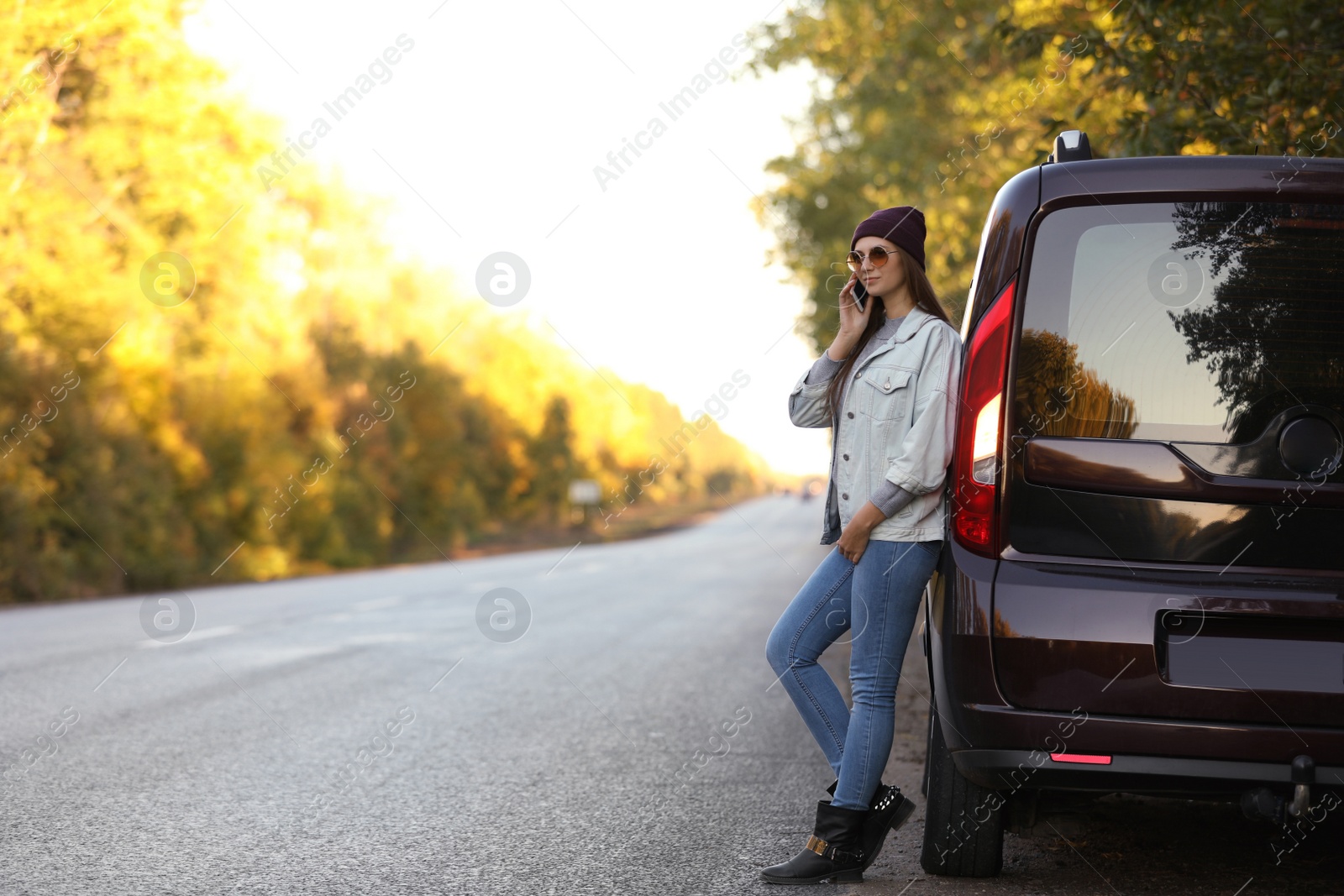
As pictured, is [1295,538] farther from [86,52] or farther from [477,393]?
[477,393]

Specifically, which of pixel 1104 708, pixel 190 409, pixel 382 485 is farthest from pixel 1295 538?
pixel 382 485

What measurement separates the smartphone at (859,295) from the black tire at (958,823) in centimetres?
129

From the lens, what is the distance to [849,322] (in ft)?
12.9

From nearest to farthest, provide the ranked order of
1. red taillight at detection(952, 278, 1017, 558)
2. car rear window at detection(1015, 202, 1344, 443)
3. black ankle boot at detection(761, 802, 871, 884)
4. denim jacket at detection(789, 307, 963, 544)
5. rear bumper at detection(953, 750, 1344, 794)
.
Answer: rear bumper at detection(953, 750, 1344, 794) → car rear window at detection(1015, 202, 1344, 443) → red taillight at detection(952, 278, 1017, 558) → denim jacket at detection(789, 307, 963, 544) → black ankle boot at detection(761, 802, 871, 884)

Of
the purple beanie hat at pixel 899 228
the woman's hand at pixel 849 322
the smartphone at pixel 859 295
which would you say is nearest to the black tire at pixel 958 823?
the woman's hand at pixel 849 322

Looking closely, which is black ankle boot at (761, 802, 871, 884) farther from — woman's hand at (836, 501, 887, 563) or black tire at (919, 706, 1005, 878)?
woman's hand at (836, 501, 887, 563)

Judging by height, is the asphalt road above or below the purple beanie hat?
below

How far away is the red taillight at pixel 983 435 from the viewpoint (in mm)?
3484

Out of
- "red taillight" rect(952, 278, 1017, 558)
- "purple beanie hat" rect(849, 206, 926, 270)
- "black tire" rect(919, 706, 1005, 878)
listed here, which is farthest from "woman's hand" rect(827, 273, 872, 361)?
"black tire" rect(919, 706, 1005, 878)

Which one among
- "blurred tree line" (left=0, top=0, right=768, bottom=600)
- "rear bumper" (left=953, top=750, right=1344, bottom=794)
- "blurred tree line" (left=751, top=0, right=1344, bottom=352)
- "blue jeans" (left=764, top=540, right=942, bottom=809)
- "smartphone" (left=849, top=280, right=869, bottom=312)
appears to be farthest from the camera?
"blurred tree line" (left=0, top=0, right=768, bottom=600)

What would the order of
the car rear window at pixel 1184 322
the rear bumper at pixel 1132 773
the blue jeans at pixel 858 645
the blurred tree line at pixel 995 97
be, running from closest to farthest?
the rear bumper at pixel 1132 773, the car rear window at pixel 1184 322, the blue jeans at pixel 858 645, the blurred tree line at pixel 995 97

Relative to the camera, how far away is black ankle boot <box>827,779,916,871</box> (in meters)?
3.87

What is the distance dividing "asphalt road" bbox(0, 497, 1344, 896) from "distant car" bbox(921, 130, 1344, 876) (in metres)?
0.78

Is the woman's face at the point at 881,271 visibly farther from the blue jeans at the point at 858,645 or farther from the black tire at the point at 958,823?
the black tire at the point at 958,823
